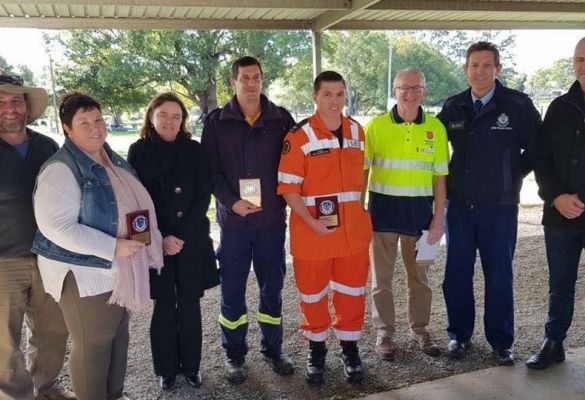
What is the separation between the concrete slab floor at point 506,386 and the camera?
2754mm

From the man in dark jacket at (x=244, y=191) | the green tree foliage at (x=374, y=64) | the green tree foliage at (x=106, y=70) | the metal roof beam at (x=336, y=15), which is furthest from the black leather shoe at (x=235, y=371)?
the green tree foliage at (x=374, y=64)

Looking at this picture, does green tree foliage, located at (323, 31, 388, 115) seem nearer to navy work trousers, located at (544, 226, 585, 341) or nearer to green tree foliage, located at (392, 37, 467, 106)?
green tree foliage, located at (392, 37, 467, 106)

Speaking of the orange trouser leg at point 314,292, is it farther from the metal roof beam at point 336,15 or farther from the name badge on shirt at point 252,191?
the metal roof beam at point 336,15

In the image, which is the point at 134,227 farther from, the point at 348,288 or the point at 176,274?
the point at 348,288

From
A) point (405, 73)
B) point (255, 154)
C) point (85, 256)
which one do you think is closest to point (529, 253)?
point (405, 73)

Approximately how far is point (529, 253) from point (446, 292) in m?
2.97

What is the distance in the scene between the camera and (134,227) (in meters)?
2.33

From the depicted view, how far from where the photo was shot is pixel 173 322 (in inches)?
113

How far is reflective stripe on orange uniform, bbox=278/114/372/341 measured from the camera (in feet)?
9.27

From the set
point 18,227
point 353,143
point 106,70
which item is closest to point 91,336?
point 18,227

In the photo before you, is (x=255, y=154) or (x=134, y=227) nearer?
(x=134, y=227)

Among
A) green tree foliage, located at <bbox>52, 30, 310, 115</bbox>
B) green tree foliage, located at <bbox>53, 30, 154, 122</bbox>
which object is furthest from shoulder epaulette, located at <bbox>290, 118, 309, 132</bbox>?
green tree foliage, located at <bbox>53, 30, 154, 122</bbox>

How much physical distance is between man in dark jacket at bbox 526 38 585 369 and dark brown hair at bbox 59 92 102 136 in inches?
106

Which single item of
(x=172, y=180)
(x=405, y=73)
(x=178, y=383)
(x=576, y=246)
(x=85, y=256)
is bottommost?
(x=178, y=383)
